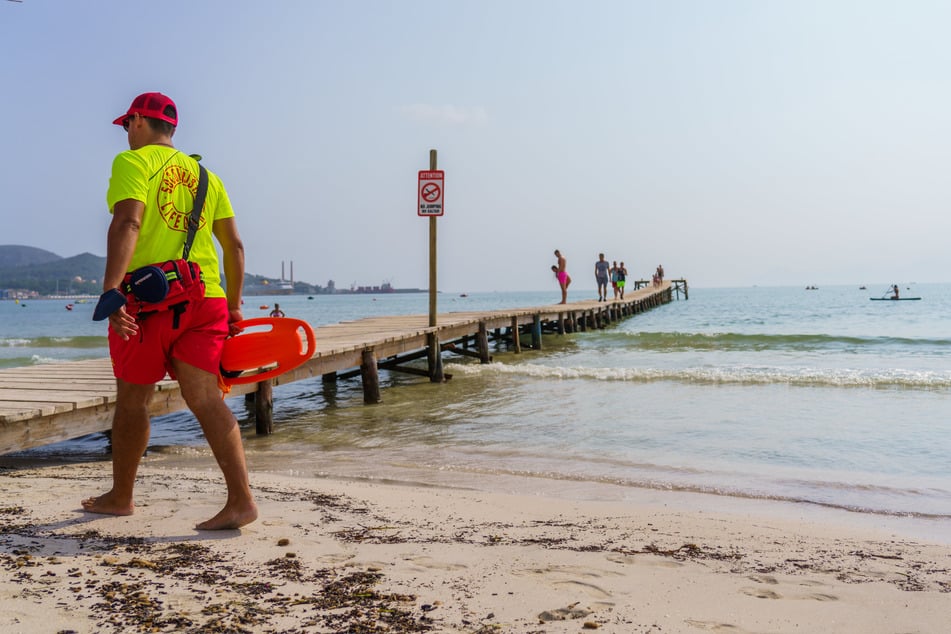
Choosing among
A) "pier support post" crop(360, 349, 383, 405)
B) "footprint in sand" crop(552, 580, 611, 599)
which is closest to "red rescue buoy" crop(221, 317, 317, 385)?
"footprint in sand" crop(552, 580, 611, 599)

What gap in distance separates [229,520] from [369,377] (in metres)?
6.34

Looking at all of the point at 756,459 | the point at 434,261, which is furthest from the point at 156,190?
the point at 434,261

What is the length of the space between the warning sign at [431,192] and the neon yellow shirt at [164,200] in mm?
7186

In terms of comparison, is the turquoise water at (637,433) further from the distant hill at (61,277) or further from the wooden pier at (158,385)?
the distant hill at (61,277)

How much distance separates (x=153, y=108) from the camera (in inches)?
121

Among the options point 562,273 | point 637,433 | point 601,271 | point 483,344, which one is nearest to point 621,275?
point 601,271

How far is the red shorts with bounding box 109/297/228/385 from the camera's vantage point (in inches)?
116

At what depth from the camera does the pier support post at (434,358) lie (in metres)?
11.4

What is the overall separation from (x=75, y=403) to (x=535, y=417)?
463 cm

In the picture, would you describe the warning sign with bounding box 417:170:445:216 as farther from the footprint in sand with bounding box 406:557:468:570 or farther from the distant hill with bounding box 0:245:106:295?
the distant hill with bounding box 0:245:106:295

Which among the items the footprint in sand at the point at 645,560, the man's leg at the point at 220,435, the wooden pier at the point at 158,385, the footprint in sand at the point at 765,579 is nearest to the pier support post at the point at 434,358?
the wooden pier at the point at 158,385

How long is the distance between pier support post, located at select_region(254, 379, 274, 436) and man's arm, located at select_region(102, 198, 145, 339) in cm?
441

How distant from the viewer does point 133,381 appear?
9.86 ft

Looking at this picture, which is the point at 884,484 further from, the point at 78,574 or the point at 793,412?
the point at 78,574
